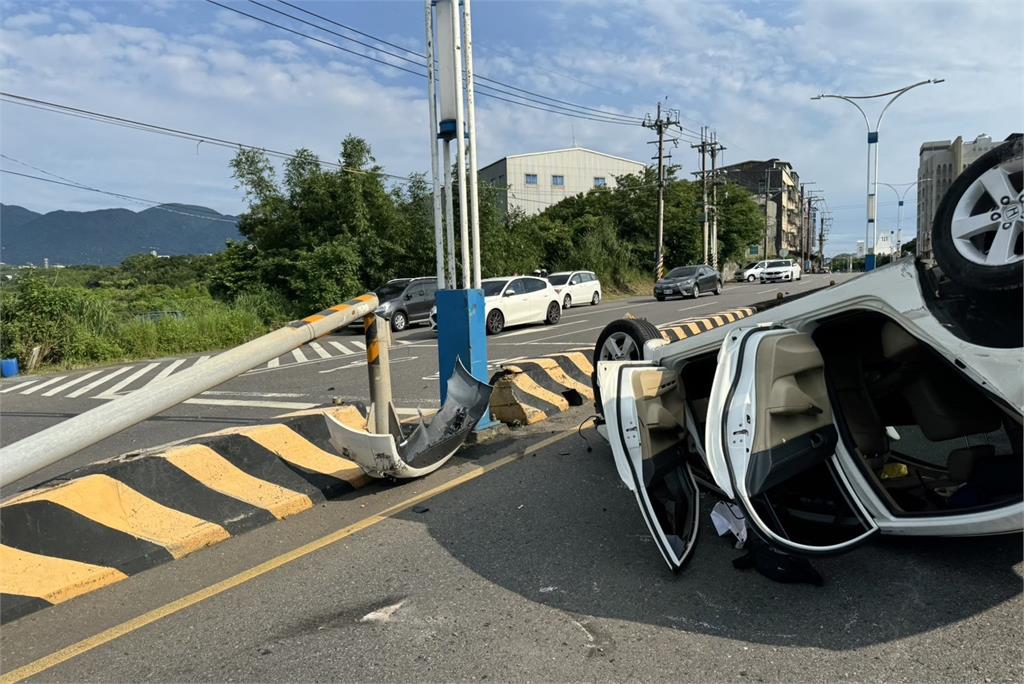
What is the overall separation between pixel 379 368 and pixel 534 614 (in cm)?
243

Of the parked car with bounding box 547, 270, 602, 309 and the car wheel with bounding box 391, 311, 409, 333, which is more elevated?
the parked car with bounding box 547, 270, 602, 309

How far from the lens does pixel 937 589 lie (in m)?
3.02

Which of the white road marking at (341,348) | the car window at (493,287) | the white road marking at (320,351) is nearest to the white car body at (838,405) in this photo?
Result: the white road marking at (320,351)

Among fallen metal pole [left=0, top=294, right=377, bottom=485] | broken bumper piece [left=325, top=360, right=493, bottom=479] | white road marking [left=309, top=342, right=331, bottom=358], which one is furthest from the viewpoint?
white road marking [left=309, top=342, right=331, bottom=358]

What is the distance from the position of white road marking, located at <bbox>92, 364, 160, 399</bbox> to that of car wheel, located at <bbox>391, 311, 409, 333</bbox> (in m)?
7.29

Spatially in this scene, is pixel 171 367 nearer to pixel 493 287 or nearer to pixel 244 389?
pixel 244 389

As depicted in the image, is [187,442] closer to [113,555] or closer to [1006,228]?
[113,555]

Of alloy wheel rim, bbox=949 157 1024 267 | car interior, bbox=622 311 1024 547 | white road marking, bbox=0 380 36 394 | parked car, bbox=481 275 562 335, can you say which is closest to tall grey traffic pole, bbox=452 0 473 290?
car interior, bbox=622 311 1024 547

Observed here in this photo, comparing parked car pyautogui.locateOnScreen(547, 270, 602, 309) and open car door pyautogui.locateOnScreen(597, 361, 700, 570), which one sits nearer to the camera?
open car door pyautogui.locateOnScreen(597, 361, 700, 570)

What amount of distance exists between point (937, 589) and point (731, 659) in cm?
117

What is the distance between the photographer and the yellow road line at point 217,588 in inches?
112

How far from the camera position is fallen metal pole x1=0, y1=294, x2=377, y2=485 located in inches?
83.0

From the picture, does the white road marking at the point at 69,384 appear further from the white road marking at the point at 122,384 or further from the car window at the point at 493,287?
the car window at the point at 493,287

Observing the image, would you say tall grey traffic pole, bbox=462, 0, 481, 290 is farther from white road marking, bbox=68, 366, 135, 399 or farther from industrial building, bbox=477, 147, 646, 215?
industrial building, bbox=477, 147, 646, 215
